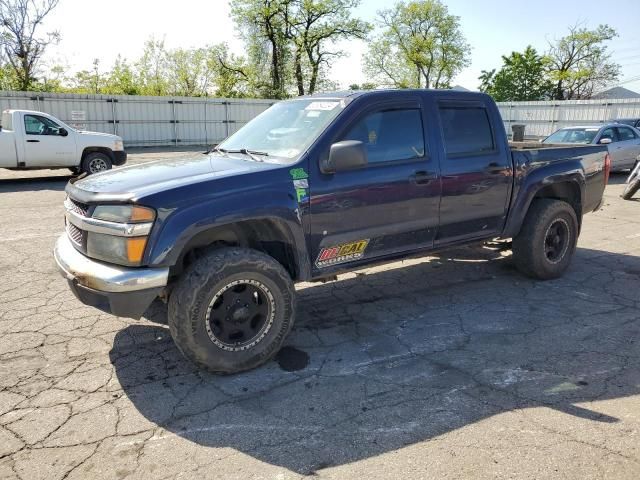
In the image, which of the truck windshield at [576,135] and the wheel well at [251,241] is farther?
the truck windshield at [576,135]

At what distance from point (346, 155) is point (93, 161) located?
38.6 ft

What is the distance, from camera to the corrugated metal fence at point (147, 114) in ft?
70.9

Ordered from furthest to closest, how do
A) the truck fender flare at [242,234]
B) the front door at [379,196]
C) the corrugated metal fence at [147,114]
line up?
1. the corrugated metal fence at [147,114]
2. the front door at [379,196]
3. the truck fender flare at [242,234]

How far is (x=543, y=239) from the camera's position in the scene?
17.5 ft

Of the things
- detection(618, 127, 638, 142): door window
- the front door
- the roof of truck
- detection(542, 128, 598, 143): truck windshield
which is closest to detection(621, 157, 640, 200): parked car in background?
detection(542, 128, 598, 143): truck windshield

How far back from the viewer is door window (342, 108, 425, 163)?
160 inches

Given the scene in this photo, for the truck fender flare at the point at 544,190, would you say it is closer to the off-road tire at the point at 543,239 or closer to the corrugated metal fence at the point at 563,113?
the off-road tire at the point at 543,239

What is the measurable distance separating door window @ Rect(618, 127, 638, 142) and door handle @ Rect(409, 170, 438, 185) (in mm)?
12682

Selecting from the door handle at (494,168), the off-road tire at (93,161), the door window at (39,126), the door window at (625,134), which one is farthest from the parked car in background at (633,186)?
the door window at (39,126)

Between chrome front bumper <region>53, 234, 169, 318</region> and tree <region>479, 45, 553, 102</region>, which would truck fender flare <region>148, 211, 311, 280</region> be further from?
tree <region>479, 45, 553, 102</region>

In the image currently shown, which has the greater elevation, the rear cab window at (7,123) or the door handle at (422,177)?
the rear cab window at (7,123)

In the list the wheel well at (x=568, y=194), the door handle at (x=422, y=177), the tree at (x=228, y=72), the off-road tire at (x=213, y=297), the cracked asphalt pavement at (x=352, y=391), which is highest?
the tree at (x=228, y=72)

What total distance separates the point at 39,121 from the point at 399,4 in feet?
168

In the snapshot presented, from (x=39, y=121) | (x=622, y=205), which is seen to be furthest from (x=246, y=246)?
(x=39, y=121)
